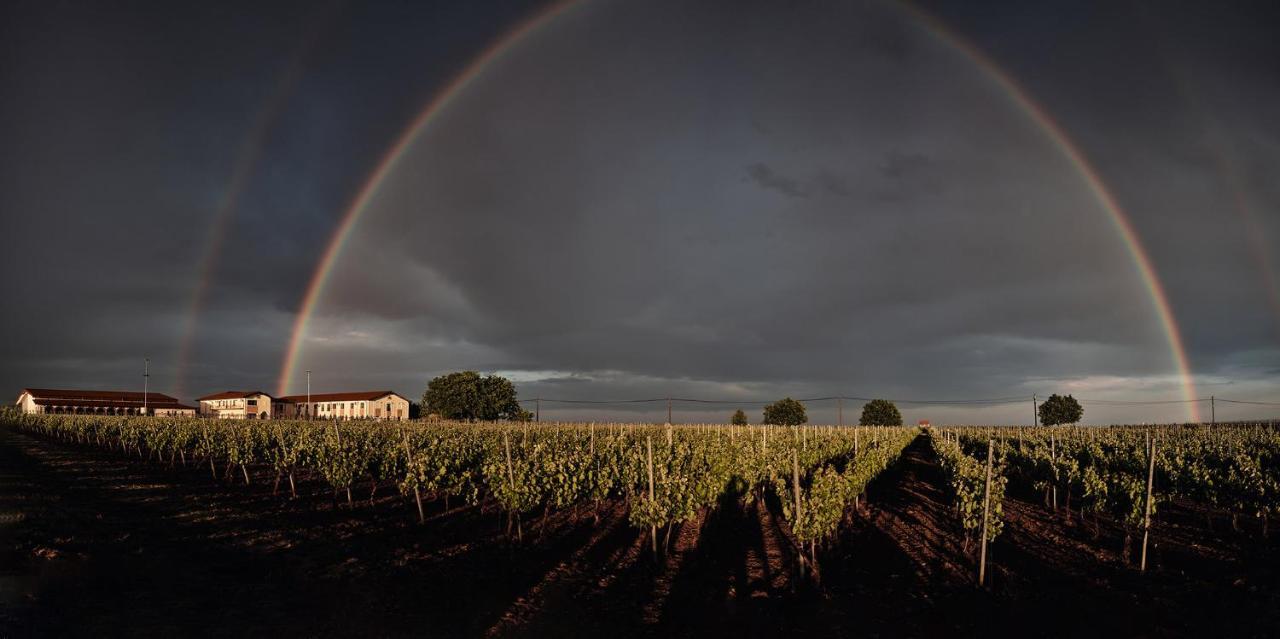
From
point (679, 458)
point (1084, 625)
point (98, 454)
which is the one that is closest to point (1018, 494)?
point (679, 458)

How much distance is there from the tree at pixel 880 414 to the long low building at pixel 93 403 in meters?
109

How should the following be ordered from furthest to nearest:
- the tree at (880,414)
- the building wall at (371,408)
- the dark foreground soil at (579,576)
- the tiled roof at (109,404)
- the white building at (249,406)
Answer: the tree at (880,414) < the tiled roof at (109,404) < the white building at (249,406) < the building wall at (371,408) < the dark foreground soil at (579,576)

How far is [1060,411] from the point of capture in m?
106

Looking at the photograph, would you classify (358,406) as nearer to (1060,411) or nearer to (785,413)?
(785,413)

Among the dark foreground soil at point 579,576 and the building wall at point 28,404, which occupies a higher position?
the dark foreground soil at point 579,576

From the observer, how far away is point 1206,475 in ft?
55.6

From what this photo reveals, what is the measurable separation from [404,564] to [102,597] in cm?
421

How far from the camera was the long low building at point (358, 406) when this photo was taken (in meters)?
88.6

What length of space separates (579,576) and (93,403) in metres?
124

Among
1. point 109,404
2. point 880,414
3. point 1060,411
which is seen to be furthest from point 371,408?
point 1060,411

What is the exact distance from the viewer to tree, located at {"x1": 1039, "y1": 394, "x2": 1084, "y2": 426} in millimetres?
105750

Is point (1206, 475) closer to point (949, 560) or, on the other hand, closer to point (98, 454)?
point (949, 560)

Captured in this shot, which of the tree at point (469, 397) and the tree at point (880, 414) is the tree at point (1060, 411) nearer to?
the tree at point (880, 414)

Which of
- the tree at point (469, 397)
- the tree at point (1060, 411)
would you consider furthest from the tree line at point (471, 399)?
the tree at point (1060, 411)
